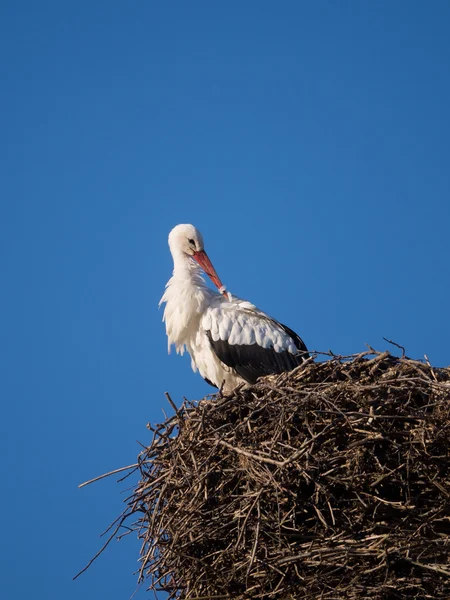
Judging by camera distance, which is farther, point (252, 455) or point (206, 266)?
point (206, 266)

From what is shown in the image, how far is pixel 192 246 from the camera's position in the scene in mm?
7453

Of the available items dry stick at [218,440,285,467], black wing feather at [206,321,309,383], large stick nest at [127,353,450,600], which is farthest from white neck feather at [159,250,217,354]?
dry stick at [218,440,285,467]

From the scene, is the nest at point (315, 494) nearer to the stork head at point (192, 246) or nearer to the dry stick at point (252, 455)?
the dry stick at point (252, 455)

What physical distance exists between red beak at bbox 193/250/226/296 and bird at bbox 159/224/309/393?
0.16 m

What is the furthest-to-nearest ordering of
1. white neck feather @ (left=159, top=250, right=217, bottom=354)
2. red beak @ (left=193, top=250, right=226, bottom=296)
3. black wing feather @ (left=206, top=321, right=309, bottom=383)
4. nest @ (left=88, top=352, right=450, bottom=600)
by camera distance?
red beak @ (left=193, top=250, right=226, bottom=296) < white neck feather @ (left=159, top=250, right=217, bottom=354) < black wing feather @ (left=206, top=321, right=309, bottom=383) < nest @ (left=88, top=352, right=450, bottom=600)

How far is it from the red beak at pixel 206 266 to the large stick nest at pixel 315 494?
2238mm

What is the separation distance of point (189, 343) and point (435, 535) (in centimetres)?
291

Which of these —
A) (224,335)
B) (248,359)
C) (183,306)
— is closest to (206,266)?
(183,306)

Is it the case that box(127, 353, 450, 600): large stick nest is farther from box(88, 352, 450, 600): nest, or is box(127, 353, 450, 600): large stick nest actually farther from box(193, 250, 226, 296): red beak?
box(193, 250, 226, 296): red beak

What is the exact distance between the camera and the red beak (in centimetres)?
738

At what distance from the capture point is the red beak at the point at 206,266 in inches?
291

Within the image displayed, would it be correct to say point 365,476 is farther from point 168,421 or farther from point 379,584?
point 168,421

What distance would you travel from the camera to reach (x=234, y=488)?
5.00 m

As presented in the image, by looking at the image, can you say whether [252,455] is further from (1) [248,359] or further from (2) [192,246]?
(2) [192,246]
